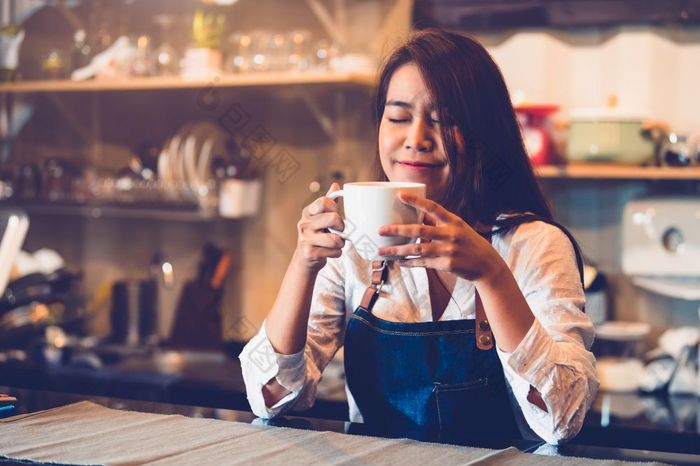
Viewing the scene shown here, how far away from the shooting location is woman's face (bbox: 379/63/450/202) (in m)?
1.52

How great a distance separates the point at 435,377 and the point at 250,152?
1.83 metres

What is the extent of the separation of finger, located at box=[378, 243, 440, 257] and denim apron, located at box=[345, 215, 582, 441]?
0.31 meters

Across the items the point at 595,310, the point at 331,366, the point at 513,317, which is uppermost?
the point at 513,317

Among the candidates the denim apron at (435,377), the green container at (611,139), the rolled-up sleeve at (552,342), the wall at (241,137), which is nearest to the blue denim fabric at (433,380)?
the denim apron at (435,377)

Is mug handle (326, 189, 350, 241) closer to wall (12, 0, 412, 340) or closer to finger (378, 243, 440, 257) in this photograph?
finger (378, 243, 440, 257)

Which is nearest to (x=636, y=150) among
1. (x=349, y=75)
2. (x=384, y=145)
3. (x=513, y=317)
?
(x=349, y=75)

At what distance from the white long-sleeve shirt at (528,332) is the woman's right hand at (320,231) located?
23cm

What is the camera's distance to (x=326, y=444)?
47.8 inches

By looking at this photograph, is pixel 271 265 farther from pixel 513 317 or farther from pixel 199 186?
pixel 513 317

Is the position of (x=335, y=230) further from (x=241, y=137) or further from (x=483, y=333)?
(x=241, y=137)

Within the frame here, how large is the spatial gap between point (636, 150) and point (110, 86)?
168 centimetres

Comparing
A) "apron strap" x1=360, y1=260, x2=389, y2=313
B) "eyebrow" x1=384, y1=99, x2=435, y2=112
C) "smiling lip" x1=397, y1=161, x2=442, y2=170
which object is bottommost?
"apron strap" x1=360, y1=260, x2=389, y2=313

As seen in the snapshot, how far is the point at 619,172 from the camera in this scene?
2609 mm

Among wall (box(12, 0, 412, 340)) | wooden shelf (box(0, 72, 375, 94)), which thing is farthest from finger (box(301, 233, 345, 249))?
wall (box(12, 0, 412, 340))
